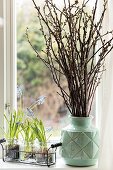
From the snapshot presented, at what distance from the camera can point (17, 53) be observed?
2.20m

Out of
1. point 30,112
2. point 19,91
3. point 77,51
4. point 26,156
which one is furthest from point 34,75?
point 26,156

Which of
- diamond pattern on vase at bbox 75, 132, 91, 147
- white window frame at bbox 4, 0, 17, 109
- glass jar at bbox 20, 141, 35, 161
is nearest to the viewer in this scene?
diamond pattern on vase at bbox 75, 132, 91, 147

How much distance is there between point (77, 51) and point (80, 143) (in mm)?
486

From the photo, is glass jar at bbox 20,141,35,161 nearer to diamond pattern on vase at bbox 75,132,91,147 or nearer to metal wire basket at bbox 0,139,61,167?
metal wire basket at bbox 0,139,61,167

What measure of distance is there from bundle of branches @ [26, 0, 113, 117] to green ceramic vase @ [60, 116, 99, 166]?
5cm

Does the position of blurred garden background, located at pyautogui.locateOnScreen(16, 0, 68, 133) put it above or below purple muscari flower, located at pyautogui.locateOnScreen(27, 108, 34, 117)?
above

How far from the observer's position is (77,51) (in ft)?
6.43

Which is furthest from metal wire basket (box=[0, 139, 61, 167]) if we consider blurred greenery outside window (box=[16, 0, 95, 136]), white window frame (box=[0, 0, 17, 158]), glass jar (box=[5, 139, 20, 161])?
blurred greenery outside window (box=[16, 0, 95, 136])

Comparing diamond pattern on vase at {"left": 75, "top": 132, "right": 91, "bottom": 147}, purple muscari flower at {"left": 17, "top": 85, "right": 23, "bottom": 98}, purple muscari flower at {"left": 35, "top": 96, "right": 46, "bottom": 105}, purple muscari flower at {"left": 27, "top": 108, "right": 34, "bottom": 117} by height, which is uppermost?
purple muscari flower at {"left": 17, "top": 85, "right": 23, "bottom": 98}

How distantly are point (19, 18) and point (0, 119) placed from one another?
60 cm

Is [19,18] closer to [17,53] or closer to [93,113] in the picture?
[17,53]

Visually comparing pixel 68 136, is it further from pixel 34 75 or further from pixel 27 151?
pixel 34 75

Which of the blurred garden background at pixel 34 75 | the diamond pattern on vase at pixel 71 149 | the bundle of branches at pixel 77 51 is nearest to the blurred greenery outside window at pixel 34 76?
the blurred garden background at pixel 34 75

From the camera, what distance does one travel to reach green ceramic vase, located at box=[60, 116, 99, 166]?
1.95 m
